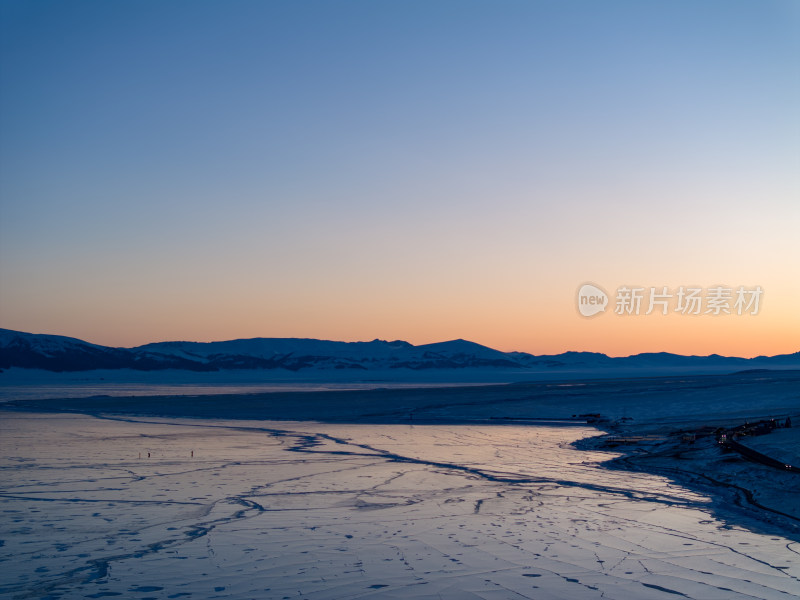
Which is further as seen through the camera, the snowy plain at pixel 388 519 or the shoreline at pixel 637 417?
the shoreline at pixel 637 417

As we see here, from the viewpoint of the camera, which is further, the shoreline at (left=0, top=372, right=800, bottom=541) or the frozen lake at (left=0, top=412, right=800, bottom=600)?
the shoreline at (left=0, top=372, right=800, bottom=541)

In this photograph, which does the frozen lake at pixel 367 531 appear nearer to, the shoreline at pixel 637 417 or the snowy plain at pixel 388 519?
the snowy plain at pixel 388 519

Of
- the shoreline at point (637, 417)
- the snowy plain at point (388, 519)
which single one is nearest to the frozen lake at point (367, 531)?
the snowy plain at point (388, 519)

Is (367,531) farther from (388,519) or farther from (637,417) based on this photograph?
(637,417)

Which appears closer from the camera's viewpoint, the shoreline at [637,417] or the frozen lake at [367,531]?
the frozen lake at [367,531]

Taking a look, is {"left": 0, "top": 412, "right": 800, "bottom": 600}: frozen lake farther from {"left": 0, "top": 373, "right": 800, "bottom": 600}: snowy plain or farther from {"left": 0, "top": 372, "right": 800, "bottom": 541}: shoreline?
{"left": 0, "top": 372, "right": 800, "bottom": 541}: shoreline

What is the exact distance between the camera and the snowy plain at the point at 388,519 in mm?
7547

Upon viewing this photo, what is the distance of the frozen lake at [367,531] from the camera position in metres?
7.45

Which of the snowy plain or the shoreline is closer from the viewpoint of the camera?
the snowy plain

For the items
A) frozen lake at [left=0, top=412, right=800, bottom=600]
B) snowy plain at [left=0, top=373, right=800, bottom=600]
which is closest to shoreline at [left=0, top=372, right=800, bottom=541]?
snowy plain at [left=0, top=373, right=800, bottom=600]

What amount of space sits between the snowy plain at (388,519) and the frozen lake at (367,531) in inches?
1.5

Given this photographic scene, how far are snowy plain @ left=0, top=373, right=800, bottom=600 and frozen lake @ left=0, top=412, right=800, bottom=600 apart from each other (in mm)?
39

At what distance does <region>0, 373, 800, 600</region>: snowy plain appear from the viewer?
755 centimetres

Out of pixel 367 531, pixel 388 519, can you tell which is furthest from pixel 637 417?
pixel 367 531
